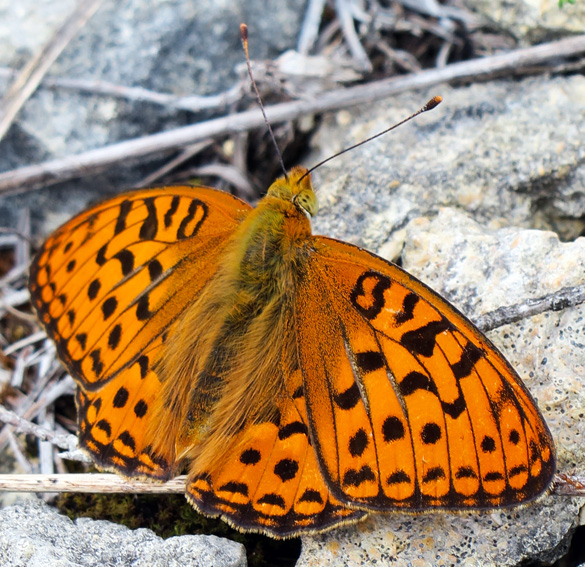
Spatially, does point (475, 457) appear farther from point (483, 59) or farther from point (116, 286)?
point (483, 59)

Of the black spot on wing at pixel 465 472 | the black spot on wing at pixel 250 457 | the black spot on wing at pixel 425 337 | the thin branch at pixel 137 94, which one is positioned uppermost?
the thin branch at pixel 137 94

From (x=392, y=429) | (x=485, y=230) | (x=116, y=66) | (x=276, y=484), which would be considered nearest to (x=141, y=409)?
(x=276, y=484)

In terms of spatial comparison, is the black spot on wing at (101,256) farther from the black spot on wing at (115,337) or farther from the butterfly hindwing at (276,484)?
the butterfly hindwing at (276,484)

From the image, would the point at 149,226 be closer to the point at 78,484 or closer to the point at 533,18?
the point at 78,484

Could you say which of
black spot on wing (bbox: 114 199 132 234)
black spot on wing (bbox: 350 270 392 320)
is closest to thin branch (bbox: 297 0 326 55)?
black spot on wing (bbox: 114 199 132 234)

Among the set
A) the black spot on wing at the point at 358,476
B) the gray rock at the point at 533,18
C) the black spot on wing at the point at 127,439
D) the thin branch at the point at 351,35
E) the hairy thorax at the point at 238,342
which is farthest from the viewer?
the thin branch at the point at 351,35

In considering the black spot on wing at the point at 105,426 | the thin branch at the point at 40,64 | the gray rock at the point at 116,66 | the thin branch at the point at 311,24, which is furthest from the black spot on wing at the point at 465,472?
the thin branch at the point at 40,64

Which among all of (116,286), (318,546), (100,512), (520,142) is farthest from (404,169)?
(100,512)
